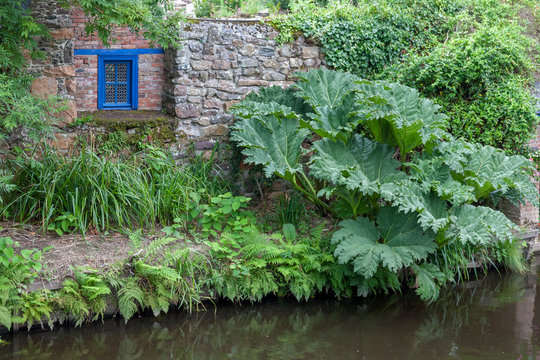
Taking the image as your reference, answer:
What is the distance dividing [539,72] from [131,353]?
694 centimetres

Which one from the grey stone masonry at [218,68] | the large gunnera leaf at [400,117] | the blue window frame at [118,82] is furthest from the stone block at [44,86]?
the large gunnera leaf at [400,117]

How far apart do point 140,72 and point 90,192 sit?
2366 millimetres

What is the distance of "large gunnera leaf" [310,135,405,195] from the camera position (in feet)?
20.3

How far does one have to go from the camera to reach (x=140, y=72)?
8.31 m

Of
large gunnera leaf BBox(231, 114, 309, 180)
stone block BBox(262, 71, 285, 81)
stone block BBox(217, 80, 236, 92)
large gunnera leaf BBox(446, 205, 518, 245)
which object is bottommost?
large gunnera leaf BBox(446, 205, 518, 245)

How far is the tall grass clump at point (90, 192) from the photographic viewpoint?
6.52 meters

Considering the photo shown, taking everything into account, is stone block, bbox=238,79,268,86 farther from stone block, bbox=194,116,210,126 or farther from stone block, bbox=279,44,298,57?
stone block, bbox=194,116,210,126

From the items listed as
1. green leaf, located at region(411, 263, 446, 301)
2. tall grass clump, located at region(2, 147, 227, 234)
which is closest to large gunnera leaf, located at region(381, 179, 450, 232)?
green leaf, located at region(411, 263, 446, 301)

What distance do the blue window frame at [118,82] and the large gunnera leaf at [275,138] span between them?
7.25 ft

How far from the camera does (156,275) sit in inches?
235

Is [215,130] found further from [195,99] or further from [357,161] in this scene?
[357,161]

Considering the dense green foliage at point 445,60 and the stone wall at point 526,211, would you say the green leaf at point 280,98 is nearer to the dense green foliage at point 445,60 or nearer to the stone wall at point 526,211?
the dense green foliage at point 445,60

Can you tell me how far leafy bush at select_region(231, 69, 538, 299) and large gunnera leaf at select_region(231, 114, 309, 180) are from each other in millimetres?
11

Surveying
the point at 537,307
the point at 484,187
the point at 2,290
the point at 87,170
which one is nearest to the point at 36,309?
the point at 2,290
